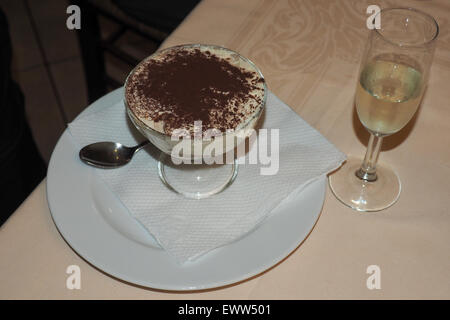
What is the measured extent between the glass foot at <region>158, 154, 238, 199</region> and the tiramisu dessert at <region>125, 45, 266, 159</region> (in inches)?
3.2

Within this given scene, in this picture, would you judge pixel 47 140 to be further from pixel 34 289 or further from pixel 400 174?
pixel 400 174

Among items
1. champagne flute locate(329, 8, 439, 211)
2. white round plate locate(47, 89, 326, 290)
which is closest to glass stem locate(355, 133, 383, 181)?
champagne flute locate(329, 8, 439, 211)

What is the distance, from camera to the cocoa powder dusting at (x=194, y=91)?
0.83m

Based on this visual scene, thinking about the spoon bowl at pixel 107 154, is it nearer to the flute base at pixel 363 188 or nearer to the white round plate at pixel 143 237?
the white round plate at pixel 143 237

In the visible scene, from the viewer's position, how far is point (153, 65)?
0.92 metres

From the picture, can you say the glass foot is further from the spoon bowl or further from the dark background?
the dark background

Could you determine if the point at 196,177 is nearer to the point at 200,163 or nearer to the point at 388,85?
the point at 200,163

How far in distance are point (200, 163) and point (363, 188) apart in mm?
309

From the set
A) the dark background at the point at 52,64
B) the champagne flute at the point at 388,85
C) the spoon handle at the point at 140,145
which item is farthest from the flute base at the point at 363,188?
the dark background at the point at 52,64

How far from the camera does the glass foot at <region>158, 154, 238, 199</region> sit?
90 centimetres

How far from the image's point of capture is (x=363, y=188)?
91 centimetres

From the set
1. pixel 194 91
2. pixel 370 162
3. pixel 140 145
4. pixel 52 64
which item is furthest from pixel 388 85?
pixel 52 64

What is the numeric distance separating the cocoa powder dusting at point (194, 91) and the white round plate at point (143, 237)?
0.55ft
